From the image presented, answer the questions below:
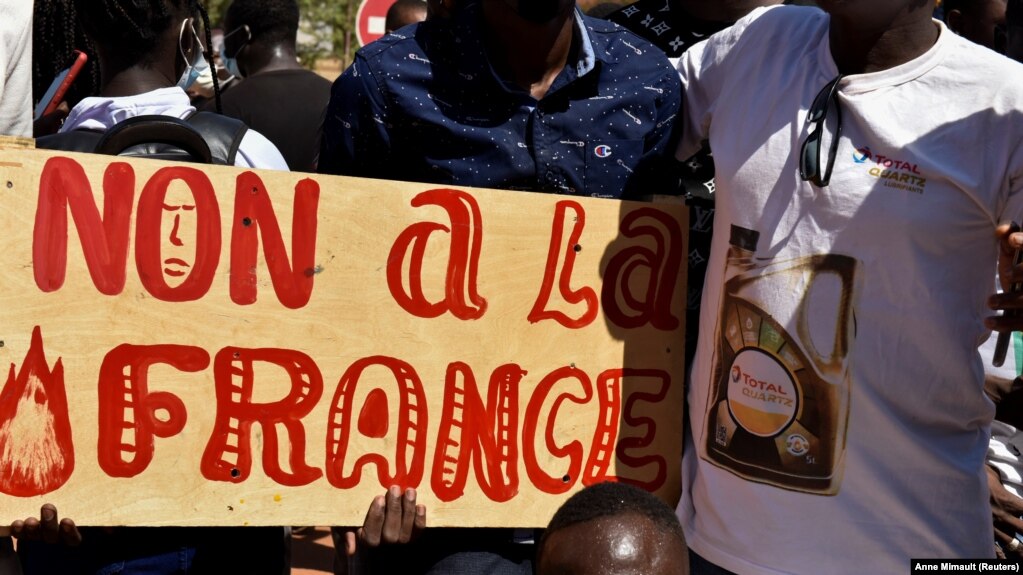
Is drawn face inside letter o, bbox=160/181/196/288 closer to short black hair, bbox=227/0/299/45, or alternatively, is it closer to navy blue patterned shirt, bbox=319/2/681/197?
navy blue patterned shirt, bbox=319/2/681/197

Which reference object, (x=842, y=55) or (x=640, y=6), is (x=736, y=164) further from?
(x=640, y=6)

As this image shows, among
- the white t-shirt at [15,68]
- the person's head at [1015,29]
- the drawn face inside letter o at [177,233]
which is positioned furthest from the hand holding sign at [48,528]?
the person's head at [1015,29]

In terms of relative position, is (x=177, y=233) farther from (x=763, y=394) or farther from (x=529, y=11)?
(x=763, y=394)

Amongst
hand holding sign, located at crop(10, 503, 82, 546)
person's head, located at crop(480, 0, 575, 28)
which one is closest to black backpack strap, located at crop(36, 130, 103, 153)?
hand holding sign, located at crop(10, 503, 82, 546)

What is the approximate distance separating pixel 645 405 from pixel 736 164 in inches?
25.0

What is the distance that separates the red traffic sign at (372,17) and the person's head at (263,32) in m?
1.87

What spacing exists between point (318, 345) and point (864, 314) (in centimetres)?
113

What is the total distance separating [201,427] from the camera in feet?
8.09

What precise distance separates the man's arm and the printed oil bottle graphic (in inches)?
32.0

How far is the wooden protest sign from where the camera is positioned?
7.80 feet

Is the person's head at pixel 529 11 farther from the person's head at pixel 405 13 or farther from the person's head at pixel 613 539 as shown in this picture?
the person's head at pixel 405 13

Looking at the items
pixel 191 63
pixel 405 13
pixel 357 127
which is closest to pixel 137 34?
pixel 191 63

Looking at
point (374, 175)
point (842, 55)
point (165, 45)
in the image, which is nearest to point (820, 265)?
point (842, 55)

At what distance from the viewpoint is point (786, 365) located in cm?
238
